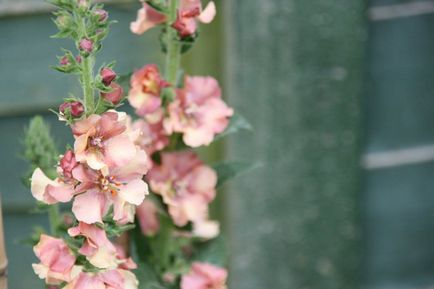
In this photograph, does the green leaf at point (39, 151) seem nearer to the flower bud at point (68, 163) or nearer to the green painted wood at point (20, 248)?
the flower bud at point (68, 163)

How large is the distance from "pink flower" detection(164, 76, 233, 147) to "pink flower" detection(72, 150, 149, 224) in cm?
18

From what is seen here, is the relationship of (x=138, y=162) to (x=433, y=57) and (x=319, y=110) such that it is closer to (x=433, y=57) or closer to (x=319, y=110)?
(x=319, y=110)

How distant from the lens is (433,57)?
1535 mm

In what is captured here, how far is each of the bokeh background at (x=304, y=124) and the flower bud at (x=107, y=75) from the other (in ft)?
2.03

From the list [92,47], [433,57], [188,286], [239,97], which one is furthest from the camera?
[433,57]

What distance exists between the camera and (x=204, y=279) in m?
1.01

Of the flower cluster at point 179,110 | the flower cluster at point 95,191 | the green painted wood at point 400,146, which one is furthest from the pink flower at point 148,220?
the green painted wood at point 400,146

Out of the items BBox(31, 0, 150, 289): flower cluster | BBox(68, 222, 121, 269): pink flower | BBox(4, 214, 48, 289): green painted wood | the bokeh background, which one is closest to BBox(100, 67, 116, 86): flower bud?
BBox(31, 0, 150, 289): flower cluster

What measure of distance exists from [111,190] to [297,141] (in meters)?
0.73

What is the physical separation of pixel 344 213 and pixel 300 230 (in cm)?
8

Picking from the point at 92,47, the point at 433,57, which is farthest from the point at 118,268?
the point at 433,57

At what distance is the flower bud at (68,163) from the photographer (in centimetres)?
75

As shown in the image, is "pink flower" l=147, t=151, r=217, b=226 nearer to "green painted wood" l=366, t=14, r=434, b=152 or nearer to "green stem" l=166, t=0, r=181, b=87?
"green stem" l=166, t=0, r=181, b=87

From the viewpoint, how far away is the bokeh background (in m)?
1.40
